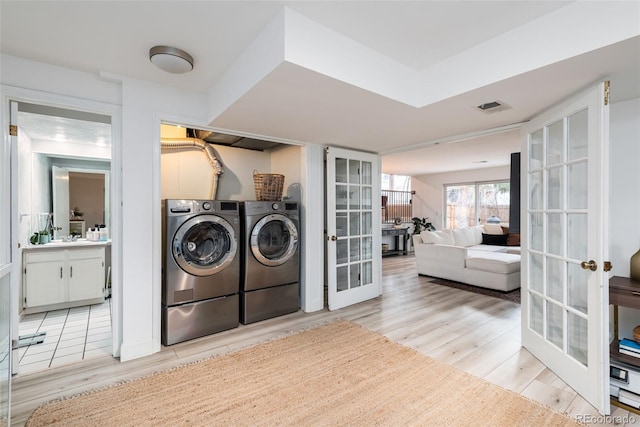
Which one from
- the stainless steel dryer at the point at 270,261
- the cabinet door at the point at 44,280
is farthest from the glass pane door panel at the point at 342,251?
the cabinet door at the point at 44,280

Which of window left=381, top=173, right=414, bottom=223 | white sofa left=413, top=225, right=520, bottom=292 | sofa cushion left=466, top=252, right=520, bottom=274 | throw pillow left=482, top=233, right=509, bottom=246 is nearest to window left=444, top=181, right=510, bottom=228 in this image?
throw pillow left=482, top=233, right=509, bottom=246

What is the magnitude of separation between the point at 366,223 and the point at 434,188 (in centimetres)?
533

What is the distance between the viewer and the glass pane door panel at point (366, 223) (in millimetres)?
4031

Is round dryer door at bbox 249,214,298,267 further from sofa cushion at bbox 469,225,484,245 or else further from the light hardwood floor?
sofa cushion at bbox 469,225,484,245

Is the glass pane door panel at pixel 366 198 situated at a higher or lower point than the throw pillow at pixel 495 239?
higher

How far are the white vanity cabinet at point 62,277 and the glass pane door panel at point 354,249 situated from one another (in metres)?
3.28

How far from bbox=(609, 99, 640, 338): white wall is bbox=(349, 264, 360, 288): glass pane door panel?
8.01ft

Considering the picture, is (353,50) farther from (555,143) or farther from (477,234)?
(477,234)

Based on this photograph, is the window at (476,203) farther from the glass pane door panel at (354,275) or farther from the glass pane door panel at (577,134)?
the glass pane door panel at (577,134)

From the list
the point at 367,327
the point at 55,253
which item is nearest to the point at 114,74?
the point at 55,253

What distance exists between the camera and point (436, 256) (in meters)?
5.14

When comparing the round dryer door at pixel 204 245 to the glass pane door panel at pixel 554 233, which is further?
the round dryer door at pixel 204 245

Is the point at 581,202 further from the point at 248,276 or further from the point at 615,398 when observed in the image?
the point at 248,276

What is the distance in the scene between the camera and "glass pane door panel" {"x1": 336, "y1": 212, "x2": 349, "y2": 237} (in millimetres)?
3748
